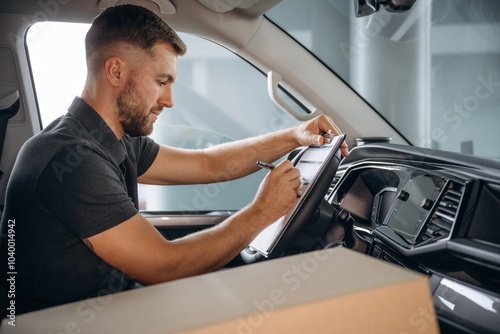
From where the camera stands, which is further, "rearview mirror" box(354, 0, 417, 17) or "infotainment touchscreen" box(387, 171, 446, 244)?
"rearview mirror" box(354, 0, 417, 17)

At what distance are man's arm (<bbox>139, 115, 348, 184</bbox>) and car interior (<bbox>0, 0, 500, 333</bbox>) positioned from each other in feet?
0.80

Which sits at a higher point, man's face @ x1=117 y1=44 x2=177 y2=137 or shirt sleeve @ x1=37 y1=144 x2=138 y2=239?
man's face @ x1=117 y1=44 x2=177 y2=137

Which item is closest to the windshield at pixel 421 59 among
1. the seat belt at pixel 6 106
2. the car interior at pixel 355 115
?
the car interior at pixel 355 115

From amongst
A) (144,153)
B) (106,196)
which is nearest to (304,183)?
(106,196)

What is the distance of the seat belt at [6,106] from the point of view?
1948mm

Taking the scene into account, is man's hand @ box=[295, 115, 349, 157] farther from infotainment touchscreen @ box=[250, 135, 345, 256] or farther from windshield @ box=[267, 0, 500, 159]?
windshield @ box=[267, 0, 500, 159]

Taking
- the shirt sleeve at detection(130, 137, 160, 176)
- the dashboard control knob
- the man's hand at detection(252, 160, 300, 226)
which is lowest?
the shirt sleeve at detection(130, 137, 160, 176)

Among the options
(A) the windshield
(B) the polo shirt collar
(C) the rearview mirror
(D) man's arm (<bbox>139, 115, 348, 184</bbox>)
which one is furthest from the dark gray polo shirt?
(A) the windshield

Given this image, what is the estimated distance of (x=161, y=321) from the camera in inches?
21.8

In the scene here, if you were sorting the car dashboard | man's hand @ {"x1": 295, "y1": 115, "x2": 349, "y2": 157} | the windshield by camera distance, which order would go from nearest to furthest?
the car dashboard
man's hand @ {"x1": 295, "y1": 115, "x2": 349, "y2": 157}
the windshield

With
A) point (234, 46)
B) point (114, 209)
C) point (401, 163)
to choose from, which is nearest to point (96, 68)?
point (114, 209)

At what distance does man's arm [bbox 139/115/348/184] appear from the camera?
165cm

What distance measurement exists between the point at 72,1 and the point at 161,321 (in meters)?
1.60

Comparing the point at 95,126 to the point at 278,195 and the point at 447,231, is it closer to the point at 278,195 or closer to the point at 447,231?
the point at 278,195
